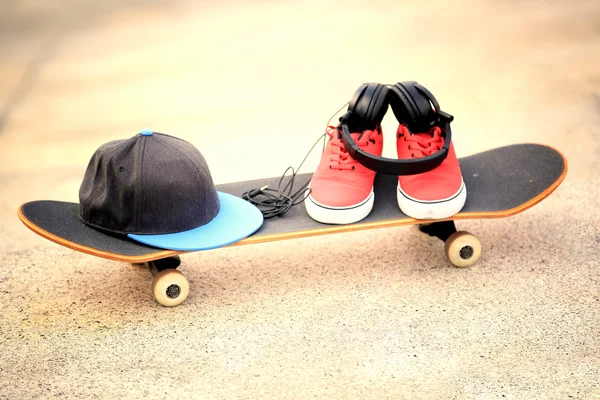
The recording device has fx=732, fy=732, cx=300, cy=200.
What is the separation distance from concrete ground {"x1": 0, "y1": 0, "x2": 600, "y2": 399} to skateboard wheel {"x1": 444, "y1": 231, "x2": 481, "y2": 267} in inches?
1.4

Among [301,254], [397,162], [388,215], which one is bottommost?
[301,254]

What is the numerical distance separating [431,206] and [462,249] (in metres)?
0.16

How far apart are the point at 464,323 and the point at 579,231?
21.4 inches

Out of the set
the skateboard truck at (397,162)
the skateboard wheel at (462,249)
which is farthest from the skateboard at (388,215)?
the skateboard truck at (397,162)

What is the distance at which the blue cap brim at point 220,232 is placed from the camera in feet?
5.20

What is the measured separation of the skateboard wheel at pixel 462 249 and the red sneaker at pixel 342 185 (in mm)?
223

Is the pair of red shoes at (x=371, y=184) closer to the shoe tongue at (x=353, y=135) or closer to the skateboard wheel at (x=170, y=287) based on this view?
the shoe tongue at (x=353, y=135)

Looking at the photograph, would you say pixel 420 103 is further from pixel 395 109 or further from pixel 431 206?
pixel 431 206

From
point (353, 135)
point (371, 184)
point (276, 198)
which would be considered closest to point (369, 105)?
point (353, 135)

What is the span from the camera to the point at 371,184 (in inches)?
69.4

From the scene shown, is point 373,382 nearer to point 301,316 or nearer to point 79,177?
point 301,316

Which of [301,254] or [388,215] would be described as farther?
[301,254]

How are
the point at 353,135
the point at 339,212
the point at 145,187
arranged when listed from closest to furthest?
the point at 145,187 → the point at 339,212 → the point at 353,135

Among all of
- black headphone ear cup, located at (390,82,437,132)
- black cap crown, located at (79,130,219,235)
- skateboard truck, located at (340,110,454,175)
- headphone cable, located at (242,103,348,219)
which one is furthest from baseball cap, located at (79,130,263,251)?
black headphone ear cup, located at (390,82,437,132)
